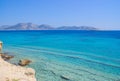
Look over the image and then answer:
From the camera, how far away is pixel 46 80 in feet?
67.1

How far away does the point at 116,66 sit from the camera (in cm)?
2695

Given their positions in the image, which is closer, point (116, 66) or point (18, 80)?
point (18, 80)

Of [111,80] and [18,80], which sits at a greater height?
[18,80]

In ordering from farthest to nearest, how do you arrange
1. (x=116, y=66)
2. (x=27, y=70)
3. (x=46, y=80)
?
(x=116, y=66) < (x=46, y=80) < (x=27, y=70)

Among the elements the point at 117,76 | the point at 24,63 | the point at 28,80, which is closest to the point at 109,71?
the point at 117,76

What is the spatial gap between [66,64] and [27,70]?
11966 millimetres

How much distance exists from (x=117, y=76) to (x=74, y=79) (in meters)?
4.67

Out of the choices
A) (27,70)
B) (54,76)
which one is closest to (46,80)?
(54,76)

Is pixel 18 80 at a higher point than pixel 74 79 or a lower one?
higher

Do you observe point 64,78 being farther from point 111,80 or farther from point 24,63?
point 24,63

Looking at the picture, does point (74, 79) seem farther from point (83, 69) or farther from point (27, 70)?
point (27, 70)

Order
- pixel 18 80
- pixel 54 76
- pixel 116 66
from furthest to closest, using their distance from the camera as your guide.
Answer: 1. pixel 116 66
2. pixel 54 76
3. pixel 18 80

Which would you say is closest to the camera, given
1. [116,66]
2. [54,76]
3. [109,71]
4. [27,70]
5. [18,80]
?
[18,80]

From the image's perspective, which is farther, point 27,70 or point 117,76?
point 117,76
